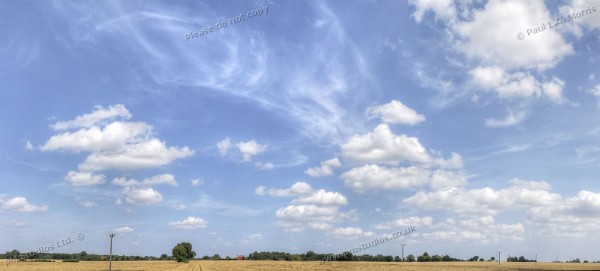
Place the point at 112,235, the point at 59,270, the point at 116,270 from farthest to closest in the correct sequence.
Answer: the point at 59,270 < the point at 116,270 < the point at 112,235

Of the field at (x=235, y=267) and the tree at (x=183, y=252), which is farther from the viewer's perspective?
the tree at (x=183, y=252)

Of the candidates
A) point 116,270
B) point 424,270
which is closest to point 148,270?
point 116,270

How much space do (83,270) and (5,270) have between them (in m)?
19.2

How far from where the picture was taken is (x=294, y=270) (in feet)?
341

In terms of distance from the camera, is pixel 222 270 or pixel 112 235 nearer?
pixel 112 235

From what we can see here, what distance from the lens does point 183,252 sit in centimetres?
16412

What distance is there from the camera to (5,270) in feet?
385

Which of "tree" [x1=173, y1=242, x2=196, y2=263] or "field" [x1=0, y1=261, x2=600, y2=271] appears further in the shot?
"tree" [x1=173, y1=242, x2=196, y2=263]

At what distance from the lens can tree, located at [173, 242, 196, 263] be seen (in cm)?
16388

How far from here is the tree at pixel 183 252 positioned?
164m

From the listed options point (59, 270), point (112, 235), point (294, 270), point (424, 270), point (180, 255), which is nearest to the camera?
point (112, 235)

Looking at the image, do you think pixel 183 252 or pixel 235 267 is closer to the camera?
pixel 235 267

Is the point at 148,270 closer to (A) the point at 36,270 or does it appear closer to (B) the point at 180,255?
(A) the point at 36,270

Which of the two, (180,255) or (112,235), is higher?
(112,235)
